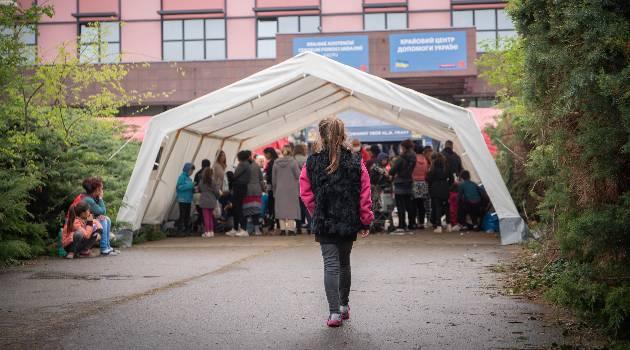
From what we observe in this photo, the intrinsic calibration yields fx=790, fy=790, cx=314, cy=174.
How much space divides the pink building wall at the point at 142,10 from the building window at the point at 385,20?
9.02 meters

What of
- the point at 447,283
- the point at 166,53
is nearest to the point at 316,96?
the point at 447,283

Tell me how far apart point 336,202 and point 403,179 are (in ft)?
35.4

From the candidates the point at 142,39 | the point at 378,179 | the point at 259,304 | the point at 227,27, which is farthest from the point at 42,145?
the point at 142,39

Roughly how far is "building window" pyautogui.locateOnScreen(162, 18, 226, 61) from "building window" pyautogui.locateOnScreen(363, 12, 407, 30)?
6.26 m

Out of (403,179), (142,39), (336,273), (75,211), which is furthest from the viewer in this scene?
(142,39)

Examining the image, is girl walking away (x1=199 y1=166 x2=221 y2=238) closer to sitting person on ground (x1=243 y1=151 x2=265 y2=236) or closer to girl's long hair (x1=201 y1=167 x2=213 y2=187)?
girl's long hair (x1=201 y1=167 x2=213 y2=187)

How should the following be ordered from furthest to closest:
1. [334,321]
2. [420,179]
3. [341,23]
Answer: [341,23]
[420,179]
[334,321]

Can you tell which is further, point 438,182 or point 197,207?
point 197,207

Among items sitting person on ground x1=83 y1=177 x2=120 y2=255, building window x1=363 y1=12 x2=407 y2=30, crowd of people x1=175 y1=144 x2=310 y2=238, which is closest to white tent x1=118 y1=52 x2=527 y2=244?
crowd of people x1=175 y1=144 x2=310 y2=238

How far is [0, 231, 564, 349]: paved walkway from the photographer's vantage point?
238 inches

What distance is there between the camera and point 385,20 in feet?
110

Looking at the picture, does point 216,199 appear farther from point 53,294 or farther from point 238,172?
point 53,294

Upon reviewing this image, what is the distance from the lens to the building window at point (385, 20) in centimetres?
3350

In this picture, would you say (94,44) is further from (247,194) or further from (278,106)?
(247,194)
